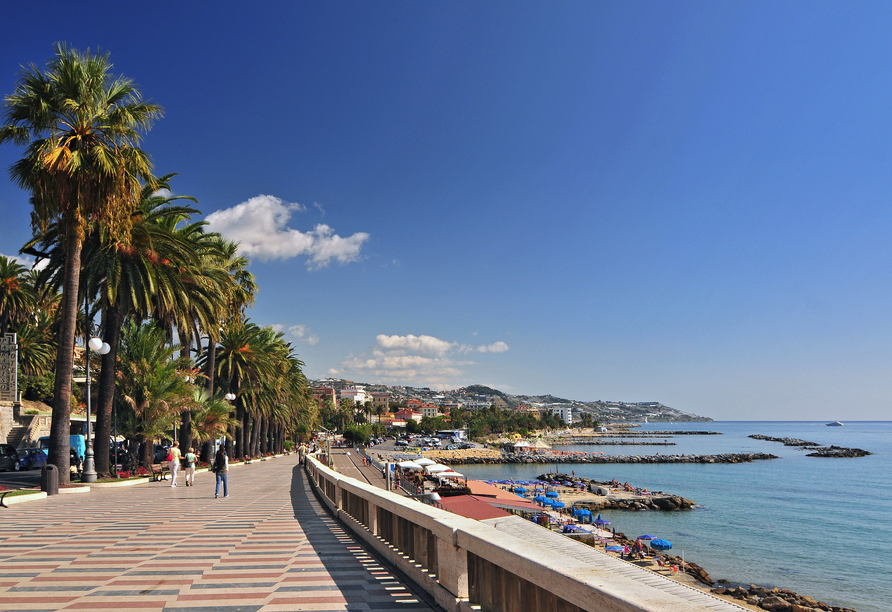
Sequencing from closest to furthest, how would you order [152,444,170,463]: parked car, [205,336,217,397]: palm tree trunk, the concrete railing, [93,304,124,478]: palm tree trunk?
the concrete railing < [93,304,124,478]: palm tree trunk < [205,336,217,397]: palm tree trunk < [152,444,170,463]: parked car

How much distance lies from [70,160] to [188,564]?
700 inches

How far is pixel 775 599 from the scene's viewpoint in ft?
86.3

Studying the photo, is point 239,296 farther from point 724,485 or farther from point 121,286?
point 724,485

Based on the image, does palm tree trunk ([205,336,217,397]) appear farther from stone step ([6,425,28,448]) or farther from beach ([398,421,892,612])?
beach ([398,421,892,612])

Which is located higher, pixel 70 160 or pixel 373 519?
pixel 70 160

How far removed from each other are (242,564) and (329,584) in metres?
1.78

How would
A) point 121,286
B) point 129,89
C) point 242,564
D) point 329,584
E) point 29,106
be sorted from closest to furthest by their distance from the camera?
point 329,584
point 242,564
point 29,106
point 129,89
point 121,286

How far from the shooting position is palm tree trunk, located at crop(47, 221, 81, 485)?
20.4m

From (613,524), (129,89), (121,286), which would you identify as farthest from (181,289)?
(613,524)

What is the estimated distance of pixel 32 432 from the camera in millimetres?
47125

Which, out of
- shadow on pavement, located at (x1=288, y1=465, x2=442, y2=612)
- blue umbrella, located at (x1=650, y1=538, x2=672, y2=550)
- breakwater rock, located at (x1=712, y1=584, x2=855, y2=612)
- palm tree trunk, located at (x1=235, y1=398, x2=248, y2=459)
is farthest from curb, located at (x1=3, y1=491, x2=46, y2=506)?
blue umbrella, located at (x1=650, y1=538, x2=672, y2=550)

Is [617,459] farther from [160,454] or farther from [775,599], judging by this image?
[775,599]

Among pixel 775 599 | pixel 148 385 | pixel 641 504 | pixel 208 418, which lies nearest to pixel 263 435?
pixel 208 418

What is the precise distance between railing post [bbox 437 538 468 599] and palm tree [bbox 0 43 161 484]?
20.1 m
